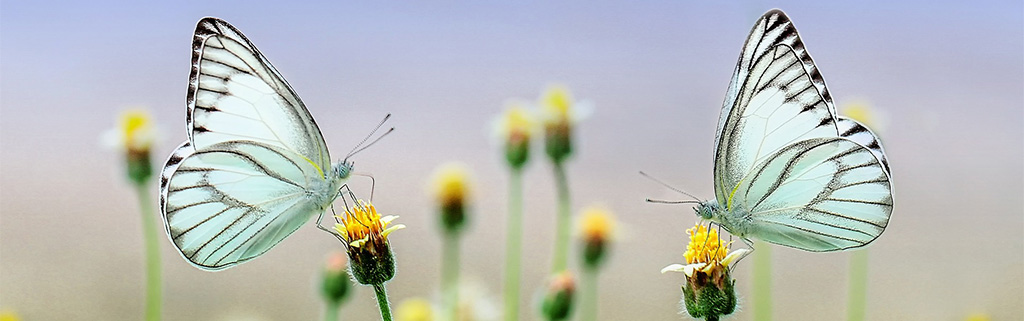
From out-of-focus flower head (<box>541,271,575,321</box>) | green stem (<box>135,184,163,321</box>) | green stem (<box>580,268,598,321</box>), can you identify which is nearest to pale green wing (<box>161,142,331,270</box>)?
out-of-focus flower head (<box>541,271,575,321</box>)

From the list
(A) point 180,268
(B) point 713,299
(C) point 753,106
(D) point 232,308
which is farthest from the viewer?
(A) point 180,268

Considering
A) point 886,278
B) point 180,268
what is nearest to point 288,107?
point 180,268

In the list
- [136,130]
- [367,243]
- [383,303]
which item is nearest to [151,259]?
[136,130]

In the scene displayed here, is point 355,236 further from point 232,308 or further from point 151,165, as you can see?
point 232,308

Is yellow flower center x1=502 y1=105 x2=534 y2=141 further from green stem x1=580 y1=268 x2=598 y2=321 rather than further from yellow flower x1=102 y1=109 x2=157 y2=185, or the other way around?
yellow flower x1=102 y1=109 x2=157 y2=185

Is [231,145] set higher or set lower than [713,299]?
higher

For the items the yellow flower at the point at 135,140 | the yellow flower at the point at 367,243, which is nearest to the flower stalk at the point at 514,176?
the yellow flower at the point at 367,243

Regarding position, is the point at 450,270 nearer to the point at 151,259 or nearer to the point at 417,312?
the point at 417,312
